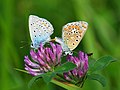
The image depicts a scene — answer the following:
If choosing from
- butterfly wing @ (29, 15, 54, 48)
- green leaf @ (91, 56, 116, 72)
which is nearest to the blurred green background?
butterfly wing @ (29, 15, 54, 48)

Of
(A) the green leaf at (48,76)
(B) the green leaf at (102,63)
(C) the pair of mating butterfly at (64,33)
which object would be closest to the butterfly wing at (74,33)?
(C) the pair of mating butterfly at (64,33)

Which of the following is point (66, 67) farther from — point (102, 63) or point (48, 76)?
point (102, 63)

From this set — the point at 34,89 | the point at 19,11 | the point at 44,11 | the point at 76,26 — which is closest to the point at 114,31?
the point at 44,11

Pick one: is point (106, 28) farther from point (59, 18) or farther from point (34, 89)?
point (34, 89)

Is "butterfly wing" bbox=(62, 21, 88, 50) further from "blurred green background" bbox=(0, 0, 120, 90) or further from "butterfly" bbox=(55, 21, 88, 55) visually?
"blurred green background" bbox=(0, 0, 120, 90)

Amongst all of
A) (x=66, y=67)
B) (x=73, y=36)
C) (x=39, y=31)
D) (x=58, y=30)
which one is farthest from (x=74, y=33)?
(x=58, y=30)

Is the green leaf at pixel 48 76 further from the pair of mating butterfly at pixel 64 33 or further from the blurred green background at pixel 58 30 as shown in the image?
the blurred green background at pixel 58 30
